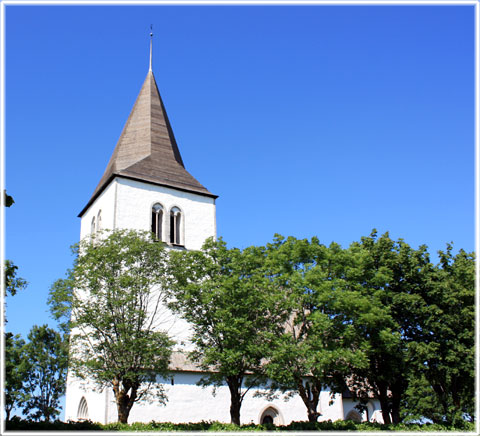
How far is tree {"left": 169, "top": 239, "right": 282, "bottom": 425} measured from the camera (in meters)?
21.1

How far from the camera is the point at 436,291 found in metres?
26.9

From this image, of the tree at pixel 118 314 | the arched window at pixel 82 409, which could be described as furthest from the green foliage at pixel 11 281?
the arched window at pixel 82 409

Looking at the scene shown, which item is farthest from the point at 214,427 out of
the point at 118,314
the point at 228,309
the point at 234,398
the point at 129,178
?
the point at 129,178

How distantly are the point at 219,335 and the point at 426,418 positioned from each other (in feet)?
42.7

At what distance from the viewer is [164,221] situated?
111 ft

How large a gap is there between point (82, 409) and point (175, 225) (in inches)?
512

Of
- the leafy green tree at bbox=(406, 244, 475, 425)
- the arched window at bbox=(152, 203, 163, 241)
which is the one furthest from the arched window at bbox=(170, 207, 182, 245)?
the leafy green tree at bbox=(406, 244, 475, 425)

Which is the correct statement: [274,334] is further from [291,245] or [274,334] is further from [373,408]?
[373,408]

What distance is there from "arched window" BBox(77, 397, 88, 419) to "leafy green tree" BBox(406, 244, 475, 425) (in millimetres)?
18264

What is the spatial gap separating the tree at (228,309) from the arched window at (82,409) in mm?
10338

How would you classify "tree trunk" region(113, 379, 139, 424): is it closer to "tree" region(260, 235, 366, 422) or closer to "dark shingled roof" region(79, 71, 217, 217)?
"tree" region(260, 235, 366, 422)

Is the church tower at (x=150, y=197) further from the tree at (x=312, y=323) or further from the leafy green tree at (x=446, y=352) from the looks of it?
the leafy green tree at (x=446, y=352)

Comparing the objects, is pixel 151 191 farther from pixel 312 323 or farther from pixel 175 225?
pixel 312 323

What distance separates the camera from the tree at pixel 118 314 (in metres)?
20.8
